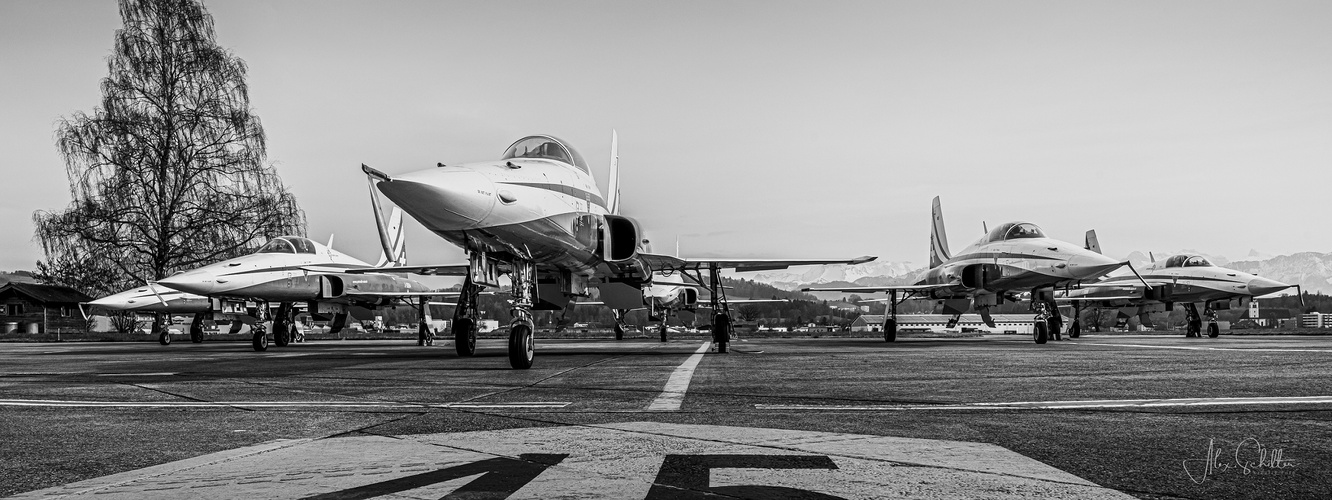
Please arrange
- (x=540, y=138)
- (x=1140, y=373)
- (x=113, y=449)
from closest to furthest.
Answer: (x=113, y=449) → (x=1140, y=373) → (x=540, y=138)

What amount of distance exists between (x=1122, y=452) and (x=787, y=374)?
17.5 feet

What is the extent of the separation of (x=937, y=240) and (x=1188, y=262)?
8615mm

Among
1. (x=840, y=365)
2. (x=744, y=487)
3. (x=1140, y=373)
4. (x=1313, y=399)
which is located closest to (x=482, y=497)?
(x=744, y=487)

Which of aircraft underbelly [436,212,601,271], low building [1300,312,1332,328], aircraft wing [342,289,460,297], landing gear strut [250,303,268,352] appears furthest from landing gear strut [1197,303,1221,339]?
low building [1300,312,1332,328]

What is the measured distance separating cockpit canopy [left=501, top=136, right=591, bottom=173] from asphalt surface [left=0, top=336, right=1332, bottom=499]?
343 centimetres

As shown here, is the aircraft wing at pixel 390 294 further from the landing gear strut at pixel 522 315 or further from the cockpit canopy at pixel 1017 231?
the cockpit canopy at pixel 1017 231

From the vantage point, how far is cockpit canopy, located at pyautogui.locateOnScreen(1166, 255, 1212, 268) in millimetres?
30938

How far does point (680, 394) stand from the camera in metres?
6.41

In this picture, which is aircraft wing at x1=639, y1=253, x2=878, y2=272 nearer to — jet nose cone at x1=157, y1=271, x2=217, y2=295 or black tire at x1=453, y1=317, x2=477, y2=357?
black tire at x1=453, y1=317, x2=477, y2=357

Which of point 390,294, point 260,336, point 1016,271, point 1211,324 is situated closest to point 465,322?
point 260,336

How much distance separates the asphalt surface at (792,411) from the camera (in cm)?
318

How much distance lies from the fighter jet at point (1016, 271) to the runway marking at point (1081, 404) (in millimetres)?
15487

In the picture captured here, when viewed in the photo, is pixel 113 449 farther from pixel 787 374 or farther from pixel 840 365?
pixel 840 365

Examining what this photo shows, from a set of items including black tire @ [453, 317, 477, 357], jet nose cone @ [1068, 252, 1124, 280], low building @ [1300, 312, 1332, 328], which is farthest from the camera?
low building @ [1300, 312, 1332, 328]
